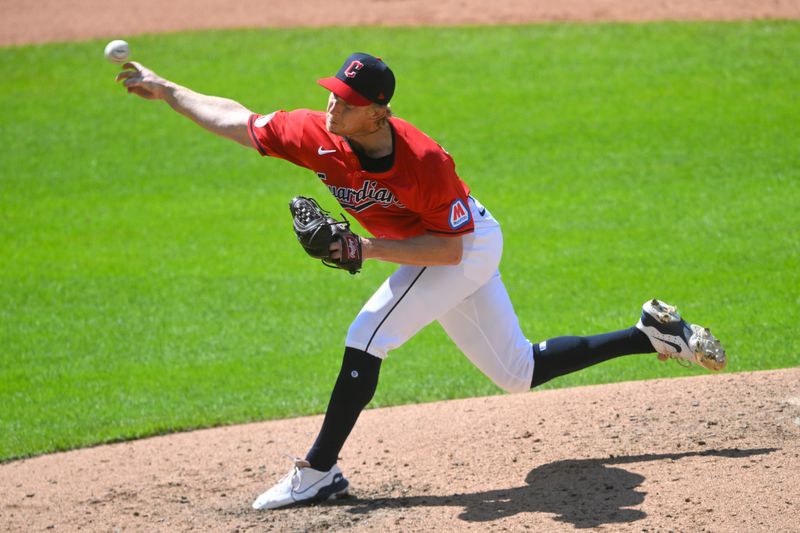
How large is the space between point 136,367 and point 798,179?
655cm

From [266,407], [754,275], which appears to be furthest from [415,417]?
[754,275]

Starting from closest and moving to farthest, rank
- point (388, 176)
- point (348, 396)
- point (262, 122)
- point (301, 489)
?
1. point (388, 176)
2. point (348, 396)
3. point (301, 489)
4. point (262, 122)

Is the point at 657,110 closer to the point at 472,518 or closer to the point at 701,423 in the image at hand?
the point at 701,423

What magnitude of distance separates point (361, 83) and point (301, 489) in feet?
5.80

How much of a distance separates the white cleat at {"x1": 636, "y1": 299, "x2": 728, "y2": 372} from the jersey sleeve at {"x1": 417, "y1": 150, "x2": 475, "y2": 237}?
3.30 ft

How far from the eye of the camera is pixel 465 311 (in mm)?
4512

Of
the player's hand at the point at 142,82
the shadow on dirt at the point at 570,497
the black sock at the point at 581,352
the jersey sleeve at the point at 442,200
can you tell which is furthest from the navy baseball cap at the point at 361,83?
the shadow on dirt at the point at 570,497

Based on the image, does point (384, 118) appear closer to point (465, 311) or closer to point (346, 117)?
point (346, 117)

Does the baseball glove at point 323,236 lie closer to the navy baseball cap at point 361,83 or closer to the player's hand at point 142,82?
the navy baseball cap at point 361,83

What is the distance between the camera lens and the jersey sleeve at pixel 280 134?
14.3 feet

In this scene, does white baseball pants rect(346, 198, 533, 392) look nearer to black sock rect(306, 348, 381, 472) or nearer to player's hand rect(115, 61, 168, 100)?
black sock rect(306, 348, 381, 472)

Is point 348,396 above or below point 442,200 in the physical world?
below

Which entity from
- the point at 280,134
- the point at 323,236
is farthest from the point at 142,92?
the point at 323,236

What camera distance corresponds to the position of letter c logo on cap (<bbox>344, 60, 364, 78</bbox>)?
13.3 ft
